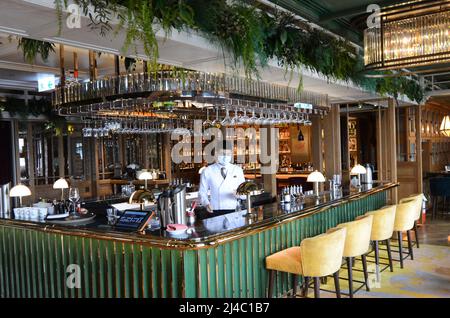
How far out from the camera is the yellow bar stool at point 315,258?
3979mm

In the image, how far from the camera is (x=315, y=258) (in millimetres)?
3998

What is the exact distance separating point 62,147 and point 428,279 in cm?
800

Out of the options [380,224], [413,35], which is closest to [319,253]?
[380,224]

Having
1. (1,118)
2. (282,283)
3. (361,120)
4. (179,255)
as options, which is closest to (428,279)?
(282,283)

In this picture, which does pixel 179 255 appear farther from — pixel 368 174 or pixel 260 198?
pixel 368 174

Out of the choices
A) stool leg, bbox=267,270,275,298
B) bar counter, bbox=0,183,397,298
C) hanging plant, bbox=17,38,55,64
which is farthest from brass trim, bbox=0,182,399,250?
hanging plant, bbox=17,38,55,64

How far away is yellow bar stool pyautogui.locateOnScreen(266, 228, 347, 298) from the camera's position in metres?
3.98

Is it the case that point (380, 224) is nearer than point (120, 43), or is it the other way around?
point (120, 43)

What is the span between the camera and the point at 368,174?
7.69 metres

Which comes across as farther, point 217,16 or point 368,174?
point 368,174

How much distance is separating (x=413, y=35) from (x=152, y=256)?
9.11 ft

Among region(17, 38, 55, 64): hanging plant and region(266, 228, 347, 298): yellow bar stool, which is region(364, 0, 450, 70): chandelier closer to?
region(266, 228, 347, 298): yellow bar stool

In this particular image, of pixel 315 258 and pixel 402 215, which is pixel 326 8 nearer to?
pixel 315 258

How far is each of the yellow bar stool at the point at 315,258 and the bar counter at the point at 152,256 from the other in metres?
0.28
